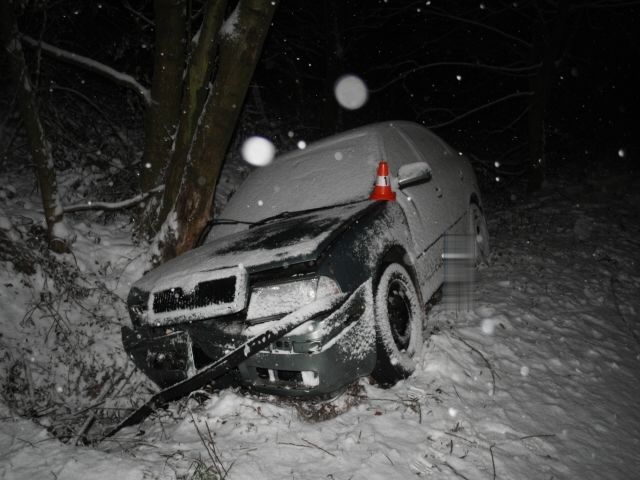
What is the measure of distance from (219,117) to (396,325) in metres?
2.38

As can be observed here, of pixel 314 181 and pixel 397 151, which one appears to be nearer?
pixel 314 181

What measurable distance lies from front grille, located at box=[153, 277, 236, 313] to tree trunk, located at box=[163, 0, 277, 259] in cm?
156

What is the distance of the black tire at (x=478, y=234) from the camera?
4.91m

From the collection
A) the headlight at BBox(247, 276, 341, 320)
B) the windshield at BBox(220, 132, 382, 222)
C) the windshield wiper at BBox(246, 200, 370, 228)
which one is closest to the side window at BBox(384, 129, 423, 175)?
the windshield at BBox(220, 132, 382, 222)

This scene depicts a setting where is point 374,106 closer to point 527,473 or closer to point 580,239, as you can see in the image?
point 580,239

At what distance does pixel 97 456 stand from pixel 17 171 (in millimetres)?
4350

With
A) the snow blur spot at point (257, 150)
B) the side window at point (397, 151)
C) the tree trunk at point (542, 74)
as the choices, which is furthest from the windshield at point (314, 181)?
the tree trunk at point (542, 74)

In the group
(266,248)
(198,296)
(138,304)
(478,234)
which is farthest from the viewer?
(478,234)

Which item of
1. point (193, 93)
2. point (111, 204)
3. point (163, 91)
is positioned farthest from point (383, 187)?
point (111, 204)

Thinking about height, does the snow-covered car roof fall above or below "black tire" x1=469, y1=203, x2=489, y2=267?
above

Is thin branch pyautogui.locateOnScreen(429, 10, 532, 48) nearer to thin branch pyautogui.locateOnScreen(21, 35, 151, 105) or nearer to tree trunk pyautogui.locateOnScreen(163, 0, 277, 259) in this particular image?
tree trunk pyautogui.locateOnScreen(163, 0, 277, 259)

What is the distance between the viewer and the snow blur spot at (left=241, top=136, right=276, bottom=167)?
29.1 feet

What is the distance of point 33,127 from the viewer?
3891 mm

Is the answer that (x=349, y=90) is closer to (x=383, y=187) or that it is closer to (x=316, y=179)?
(x=316, y=179)
